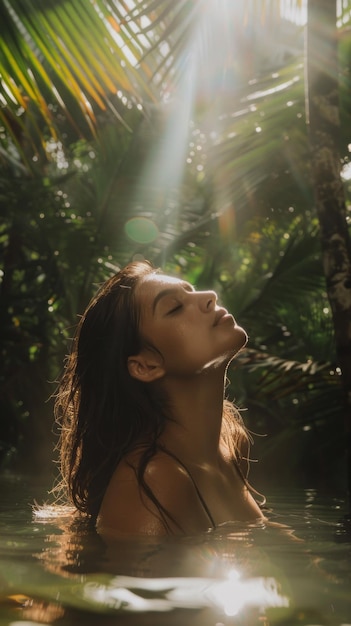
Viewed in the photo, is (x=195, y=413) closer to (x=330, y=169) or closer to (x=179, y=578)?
(x=179, y=578)

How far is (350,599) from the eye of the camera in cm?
172

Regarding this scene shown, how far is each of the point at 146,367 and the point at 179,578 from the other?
124 centimetres

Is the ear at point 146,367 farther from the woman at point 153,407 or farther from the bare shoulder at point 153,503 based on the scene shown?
the bare shoulder at point 153,503

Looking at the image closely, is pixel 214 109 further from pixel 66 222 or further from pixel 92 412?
pixel 92 412

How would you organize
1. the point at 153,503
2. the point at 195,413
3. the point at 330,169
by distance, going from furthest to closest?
the point at 330,169 < the point at 195,413 < the point at 153,503

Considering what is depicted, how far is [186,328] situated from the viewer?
9.87 feet

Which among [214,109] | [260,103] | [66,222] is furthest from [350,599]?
[66,222]

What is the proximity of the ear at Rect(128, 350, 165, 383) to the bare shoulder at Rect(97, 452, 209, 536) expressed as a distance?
307mm

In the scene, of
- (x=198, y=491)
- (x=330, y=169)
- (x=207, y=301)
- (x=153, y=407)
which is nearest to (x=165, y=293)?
(x=207, y=301)

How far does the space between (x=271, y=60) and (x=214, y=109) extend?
207 centimetres

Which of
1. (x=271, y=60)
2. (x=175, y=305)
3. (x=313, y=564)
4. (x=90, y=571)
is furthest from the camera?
(x=271, y=60)

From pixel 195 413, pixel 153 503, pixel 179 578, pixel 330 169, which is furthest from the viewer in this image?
pixel 330 169

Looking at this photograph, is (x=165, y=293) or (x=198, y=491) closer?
(x=198, y=491)

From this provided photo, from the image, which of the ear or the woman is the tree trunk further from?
the ear
